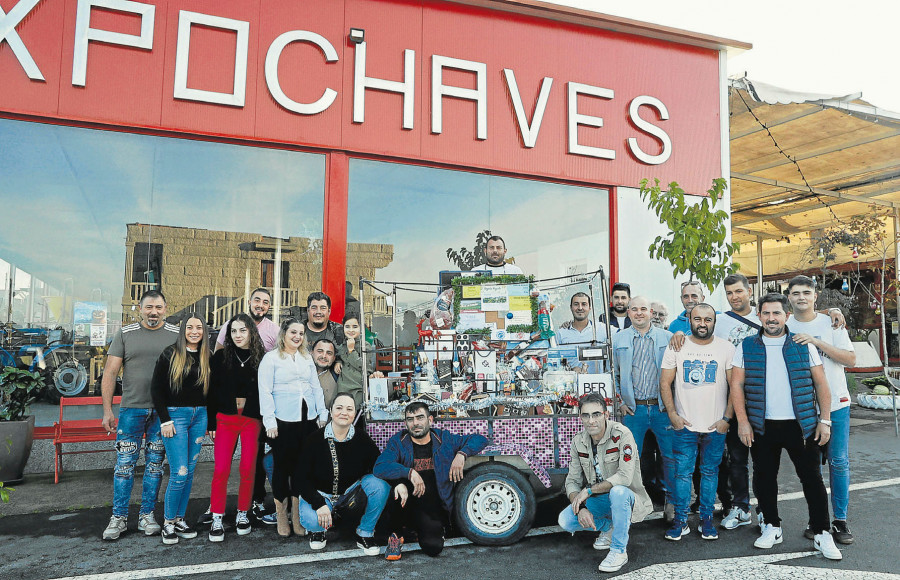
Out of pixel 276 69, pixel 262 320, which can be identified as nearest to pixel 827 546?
pixel 262 320

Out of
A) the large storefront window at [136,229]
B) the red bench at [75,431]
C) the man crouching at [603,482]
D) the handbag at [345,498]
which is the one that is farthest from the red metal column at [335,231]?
the man crouching at [603,482]

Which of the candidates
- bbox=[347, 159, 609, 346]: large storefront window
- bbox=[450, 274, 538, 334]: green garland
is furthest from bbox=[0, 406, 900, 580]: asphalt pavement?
bbox=[347, 159, 609, 346]: large storefront window

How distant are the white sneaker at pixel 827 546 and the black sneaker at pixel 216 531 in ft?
14.1

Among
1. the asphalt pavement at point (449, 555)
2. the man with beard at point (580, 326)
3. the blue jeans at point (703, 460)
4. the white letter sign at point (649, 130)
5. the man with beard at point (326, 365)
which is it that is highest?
the white letter sign at point (649, 130)

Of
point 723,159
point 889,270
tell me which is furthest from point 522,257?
point 889,270

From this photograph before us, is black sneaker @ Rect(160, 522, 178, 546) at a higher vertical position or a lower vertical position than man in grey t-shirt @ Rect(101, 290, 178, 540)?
lower

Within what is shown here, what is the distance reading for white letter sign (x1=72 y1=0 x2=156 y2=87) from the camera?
712 cm

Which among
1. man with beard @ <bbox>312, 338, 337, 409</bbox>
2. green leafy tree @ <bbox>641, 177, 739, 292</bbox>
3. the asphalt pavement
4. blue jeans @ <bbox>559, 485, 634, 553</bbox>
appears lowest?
the asphalt pavement

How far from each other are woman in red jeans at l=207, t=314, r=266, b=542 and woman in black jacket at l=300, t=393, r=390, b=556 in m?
0.66

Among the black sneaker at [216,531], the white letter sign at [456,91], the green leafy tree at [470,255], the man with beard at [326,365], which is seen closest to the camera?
the black sneaker at [216,531]

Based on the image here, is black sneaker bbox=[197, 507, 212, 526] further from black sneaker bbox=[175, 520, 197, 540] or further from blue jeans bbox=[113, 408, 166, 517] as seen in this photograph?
blue jeans bbox=[113, 408, 166, 517]

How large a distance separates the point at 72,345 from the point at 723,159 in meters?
9.70

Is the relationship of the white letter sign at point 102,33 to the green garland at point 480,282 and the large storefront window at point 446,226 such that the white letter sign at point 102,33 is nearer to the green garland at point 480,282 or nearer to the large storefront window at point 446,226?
the large storefront window at point 446,226

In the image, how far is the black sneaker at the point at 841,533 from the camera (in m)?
4.34
